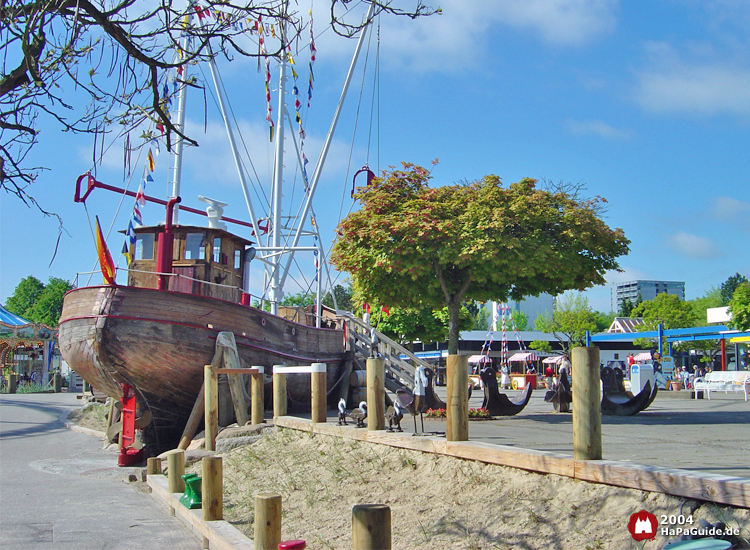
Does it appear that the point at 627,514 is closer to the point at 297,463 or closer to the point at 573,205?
the point at 297,463

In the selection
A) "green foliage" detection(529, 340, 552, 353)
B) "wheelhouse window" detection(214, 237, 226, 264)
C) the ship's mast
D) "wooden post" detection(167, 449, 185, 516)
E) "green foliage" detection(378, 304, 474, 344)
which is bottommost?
"wooden post" detection(167, 449, 185, 516)

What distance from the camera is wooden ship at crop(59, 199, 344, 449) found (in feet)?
44.6

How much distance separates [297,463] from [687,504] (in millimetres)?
5811

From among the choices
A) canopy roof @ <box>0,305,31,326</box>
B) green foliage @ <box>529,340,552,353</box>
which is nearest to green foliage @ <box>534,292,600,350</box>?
green foliage @ <box>529,340,552,353</box>

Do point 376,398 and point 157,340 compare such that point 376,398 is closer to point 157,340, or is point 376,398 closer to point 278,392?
point 278,392

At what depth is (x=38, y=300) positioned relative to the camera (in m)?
72.9

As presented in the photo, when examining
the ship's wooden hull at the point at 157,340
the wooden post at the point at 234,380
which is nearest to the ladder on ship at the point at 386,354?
the ship's wooden hull at the point at 157,340

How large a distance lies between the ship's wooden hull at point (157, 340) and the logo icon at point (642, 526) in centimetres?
1095

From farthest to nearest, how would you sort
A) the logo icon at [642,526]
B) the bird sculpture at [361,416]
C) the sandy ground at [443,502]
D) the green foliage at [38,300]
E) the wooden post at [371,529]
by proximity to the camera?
the green foliage at [38,300] < the bird sculpture at [361,416] < the sandy ground at [443,502] < the logo icon at [642,526] < the wooden post at [371,529]

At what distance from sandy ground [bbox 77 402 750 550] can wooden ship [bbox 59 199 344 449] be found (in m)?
4.89

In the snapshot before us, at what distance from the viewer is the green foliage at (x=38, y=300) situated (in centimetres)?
7006

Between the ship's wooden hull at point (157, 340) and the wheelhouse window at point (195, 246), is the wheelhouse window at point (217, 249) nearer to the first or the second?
the wheelhouse window at point (195, 246)

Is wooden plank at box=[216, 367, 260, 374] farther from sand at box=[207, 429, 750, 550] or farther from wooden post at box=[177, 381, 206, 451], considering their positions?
sand at box=[207, 429, 750, 550]

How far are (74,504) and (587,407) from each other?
775 cm
